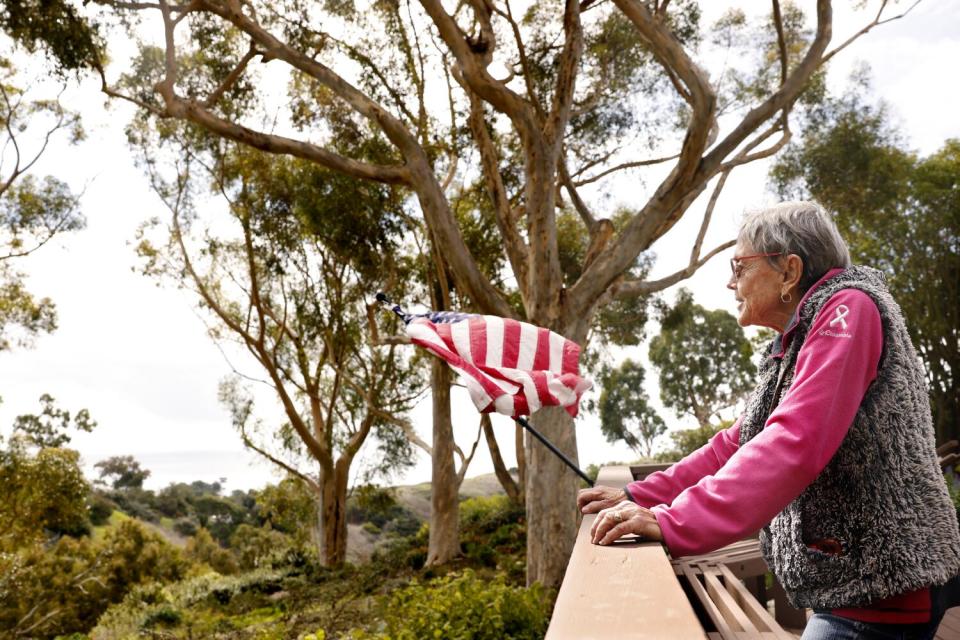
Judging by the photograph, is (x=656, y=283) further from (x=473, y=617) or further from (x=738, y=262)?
(x=738, y=262)

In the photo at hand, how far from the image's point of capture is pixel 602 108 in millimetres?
12227

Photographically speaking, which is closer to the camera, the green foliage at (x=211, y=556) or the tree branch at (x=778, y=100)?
the tree branch at (x=778, y=100)

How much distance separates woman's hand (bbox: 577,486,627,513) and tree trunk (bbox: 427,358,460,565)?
11479mm

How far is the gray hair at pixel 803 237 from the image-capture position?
1.56 metres

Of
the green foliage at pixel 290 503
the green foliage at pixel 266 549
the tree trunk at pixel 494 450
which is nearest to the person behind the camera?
the tree trunk at pixel 494 450

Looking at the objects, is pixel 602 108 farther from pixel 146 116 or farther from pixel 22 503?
pixel 22 503

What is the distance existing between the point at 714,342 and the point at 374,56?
70.1ft

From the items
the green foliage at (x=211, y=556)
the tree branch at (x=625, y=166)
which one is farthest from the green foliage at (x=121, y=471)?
the tree branch at (x=625, y=166)

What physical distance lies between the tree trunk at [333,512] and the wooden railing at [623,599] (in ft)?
52.1

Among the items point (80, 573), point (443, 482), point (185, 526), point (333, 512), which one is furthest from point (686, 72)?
point (185, 526)

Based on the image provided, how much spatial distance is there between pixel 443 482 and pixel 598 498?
11.6m

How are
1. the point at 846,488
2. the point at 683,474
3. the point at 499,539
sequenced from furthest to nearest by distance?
the point at 499,539 → the point at 683,474 → the point at 846,488

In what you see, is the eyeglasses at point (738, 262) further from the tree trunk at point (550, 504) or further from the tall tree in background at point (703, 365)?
the tall tree in background at point (703, 365)

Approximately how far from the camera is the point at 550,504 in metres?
7.86
